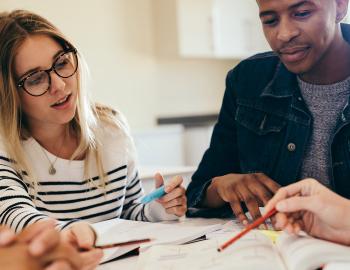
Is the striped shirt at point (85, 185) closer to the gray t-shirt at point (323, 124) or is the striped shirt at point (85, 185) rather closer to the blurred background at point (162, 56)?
the gray t-shirt at point (323, 124)

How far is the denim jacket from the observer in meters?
1.26

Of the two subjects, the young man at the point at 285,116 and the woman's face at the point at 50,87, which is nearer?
the young man at the point at 285,116

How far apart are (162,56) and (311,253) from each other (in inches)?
131

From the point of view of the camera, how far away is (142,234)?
1041mm

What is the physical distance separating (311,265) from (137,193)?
881 millimetres

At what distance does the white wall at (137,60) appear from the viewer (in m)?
3.48

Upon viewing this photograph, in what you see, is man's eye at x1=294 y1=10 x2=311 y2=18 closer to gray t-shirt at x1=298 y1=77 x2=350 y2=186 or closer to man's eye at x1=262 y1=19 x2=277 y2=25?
man's eye at x1=262 y1=19 x2=277 y2=25

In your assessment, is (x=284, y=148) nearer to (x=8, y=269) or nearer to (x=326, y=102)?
(x=326, y=102)

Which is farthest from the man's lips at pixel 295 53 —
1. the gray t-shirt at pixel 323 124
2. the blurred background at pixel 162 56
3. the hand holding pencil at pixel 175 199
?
the blurred background at pixel 162 56

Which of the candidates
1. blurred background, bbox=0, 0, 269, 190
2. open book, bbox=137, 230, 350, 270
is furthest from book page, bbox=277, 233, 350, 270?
blurred background, bbox=0, 0, 269, 190

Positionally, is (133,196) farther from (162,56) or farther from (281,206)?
(162,56)

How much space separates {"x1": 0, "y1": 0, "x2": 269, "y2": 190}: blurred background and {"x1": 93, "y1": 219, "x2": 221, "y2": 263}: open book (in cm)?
245

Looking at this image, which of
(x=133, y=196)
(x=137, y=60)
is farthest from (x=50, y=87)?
(x=137, y=60)

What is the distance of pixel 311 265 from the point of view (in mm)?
732
